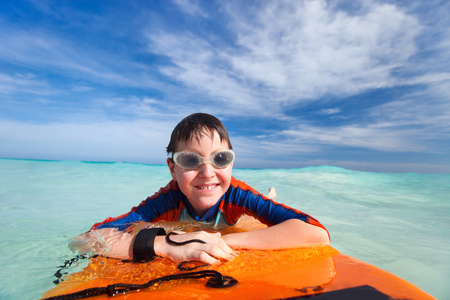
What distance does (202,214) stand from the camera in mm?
2535

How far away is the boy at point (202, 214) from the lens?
5.42 feet

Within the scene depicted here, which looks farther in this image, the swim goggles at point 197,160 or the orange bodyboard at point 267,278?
the swim goggles at point 197,160

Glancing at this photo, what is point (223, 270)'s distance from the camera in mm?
1424

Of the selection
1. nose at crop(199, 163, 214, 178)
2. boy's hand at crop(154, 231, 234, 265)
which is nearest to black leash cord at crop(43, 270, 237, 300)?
boy's hand at crop(154, 231, 234, 265)

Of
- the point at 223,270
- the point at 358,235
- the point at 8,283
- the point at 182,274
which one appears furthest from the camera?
the point at 358,235

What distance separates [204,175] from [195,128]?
42 cm

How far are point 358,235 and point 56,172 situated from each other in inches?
487

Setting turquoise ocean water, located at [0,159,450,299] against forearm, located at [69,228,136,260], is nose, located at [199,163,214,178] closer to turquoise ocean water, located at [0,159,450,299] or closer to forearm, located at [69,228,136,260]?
forearm, located at [69,228,136,260]

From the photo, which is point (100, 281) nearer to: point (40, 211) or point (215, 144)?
point (215, 144)

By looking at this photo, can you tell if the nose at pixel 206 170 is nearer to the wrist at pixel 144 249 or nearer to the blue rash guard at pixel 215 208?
the blue rash guard at pixel 215 208

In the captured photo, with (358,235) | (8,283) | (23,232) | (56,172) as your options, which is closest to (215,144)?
(8,283)

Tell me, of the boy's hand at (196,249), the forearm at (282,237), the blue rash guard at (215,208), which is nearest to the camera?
the boy's hand at (196,249)

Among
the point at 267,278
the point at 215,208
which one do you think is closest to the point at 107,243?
the point at 215,208

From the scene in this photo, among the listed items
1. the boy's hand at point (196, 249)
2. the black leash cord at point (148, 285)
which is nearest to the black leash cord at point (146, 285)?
the black leash cord at point (148, 285)
